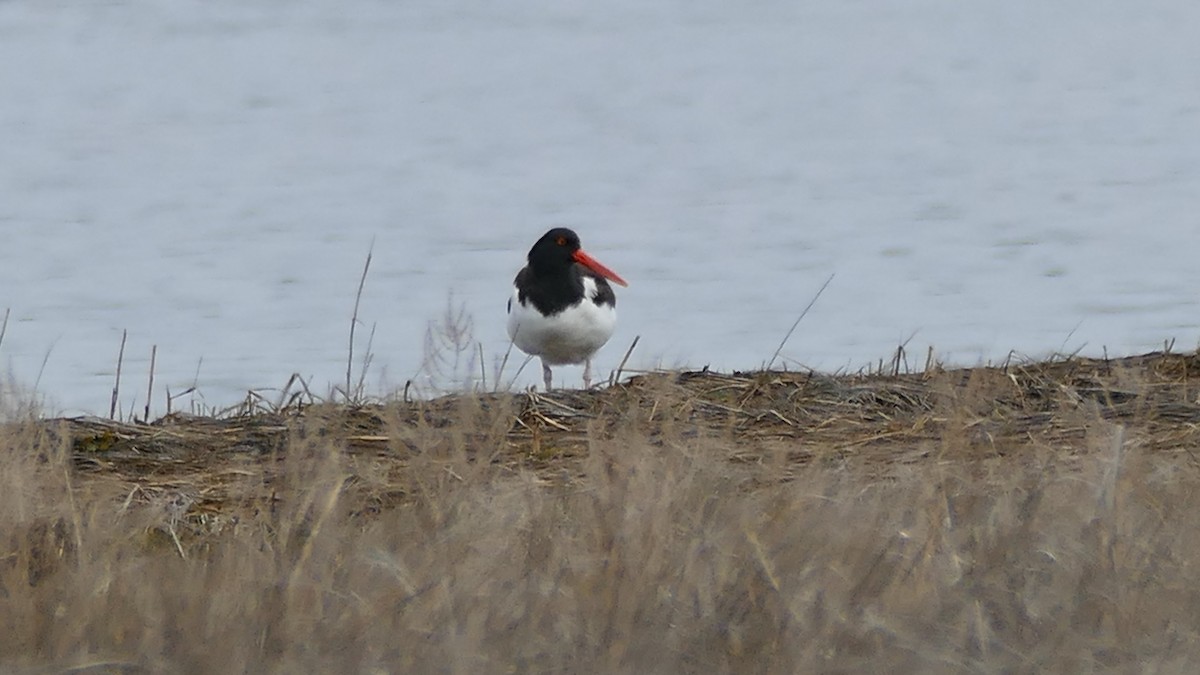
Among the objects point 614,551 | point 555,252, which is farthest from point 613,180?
point 614,551

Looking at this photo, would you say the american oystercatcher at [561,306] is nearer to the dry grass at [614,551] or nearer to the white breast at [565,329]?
the white breast at [565,329]

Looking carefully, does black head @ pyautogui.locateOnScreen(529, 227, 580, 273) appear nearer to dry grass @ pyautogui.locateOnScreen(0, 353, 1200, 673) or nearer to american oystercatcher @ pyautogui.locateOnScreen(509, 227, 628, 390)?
american oystercatcher @ pyautogui.locateOnScreen(509, 227, 628, 390)

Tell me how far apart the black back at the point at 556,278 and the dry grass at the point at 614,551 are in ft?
11.7

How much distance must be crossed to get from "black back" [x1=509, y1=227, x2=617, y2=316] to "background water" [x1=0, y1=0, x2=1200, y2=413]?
2.77 feet

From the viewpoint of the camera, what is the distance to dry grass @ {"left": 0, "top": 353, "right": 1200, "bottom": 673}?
3941 mm

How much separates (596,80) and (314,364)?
11936mm

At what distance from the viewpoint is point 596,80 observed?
23547mm

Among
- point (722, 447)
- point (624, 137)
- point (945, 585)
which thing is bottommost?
point (945, 585)

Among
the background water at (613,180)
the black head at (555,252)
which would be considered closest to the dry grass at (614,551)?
the background water at (613,180)

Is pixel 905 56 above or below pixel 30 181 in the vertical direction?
above

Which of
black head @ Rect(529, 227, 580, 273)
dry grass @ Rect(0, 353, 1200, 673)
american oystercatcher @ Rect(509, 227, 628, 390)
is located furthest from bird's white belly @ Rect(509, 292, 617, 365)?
dry grass @ Rect(0, 353, 1200, 673)

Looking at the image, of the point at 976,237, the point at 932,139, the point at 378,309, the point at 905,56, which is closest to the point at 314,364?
the point at 378,309

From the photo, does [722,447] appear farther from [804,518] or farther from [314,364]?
[314,364]

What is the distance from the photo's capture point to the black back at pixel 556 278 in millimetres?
9383
